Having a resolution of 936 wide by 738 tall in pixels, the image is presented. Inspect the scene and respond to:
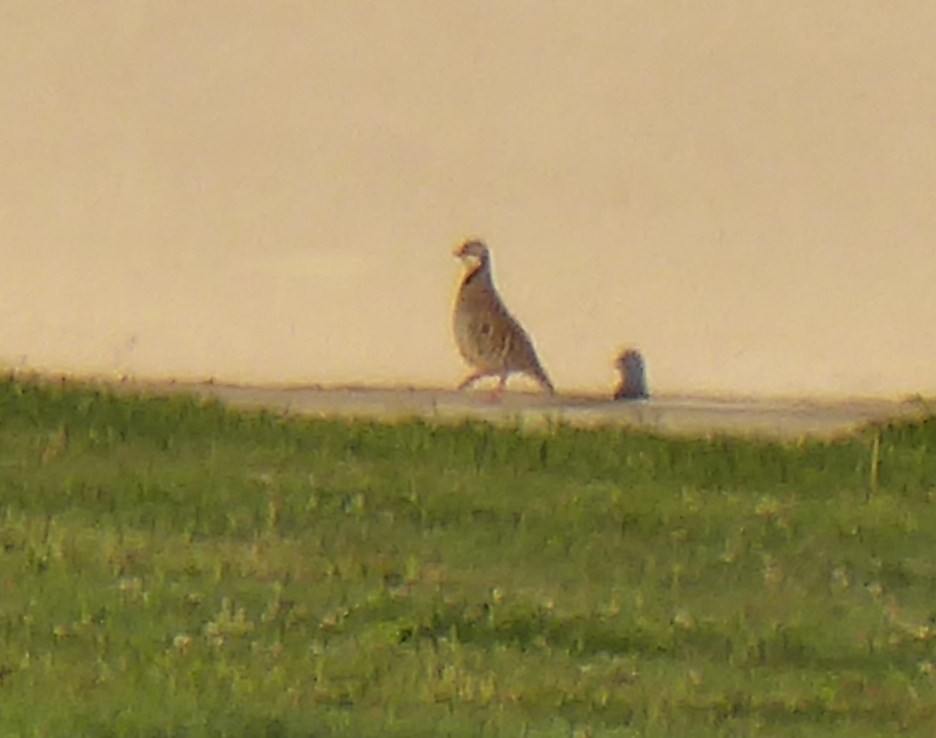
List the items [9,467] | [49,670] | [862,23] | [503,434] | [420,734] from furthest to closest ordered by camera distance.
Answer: [862,23]
[503,434]
[9,467]
[49,670]
[420,734]

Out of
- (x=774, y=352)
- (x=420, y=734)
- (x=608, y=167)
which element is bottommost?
(x=420, y=734)

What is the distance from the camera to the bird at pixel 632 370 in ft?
37.4

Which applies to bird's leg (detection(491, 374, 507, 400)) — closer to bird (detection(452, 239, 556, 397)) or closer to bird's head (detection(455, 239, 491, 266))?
bird (detection(452, 239, 556, 397))

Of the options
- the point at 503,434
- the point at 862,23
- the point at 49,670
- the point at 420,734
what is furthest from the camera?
the point at 862,23

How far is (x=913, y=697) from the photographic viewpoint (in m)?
6.78

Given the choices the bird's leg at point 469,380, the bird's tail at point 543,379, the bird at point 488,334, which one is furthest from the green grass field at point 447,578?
the bird's leg at point 469,380

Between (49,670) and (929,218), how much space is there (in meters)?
5.41

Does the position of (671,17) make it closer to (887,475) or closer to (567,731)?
(887,475)

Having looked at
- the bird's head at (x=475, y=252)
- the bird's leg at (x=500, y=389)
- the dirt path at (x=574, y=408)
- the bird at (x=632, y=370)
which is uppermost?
the bird's head at (x=475, y=252)

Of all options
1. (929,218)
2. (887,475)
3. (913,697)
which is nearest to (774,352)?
(929,218)

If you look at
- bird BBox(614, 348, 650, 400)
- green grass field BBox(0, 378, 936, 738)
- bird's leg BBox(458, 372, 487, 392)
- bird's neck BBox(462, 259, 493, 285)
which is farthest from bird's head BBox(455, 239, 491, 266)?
green grass field BBox(0, 378, 936, 738)

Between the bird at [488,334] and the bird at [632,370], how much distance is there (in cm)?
42

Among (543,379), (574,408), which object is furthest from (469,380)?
(574,408)

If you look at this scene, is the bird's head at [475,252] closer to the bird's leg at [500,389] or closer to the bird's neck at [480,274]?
the bird's neck at [480,274]
